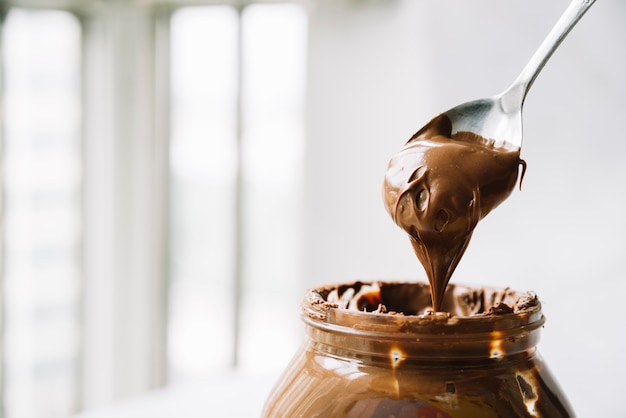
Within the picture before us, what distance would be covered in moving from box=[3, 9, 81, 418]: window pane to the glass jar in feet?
8.90

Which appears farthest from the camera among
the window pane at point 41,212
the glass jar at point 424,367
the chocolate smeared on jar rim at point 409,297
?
the window pane at point 41,212

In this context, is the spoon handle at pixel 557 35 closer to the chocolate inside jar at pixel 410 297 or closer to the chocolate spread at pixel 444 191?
the chocolate spread at pixel 444 191

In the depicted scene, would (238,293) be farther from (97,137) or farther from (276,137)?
(97,137)

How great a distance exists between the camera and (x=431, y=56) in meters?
2.08

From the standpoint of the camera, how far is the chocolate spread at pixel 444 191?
0.77 metres

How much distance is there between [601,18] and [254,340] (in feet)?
7.48

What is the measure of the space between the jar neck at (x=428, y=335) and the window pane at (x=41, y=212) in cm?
278

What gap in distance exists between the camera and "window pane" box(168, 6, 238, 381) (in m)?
3.32

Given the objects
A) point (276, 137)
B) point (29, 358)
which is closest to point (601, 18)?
point (276, 137)

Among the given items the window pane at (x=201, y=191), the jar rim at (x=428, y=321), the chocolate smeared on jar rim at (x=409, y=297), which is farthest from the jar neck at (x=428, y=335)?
the window pane at (x=201, y=191)

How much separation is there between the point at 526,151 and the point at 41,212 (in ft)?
7.81

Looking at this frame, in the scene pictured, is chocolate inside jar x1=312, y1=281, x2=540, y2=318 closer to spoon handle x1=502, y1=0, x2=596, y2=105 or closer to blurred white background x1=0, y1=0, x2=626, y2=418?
spoon handle x1=502, y1=0, x2=596, y2=105

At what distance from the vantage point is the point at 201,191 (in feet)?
11.2

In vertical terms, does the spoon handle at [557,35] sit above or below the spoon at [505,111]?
above
